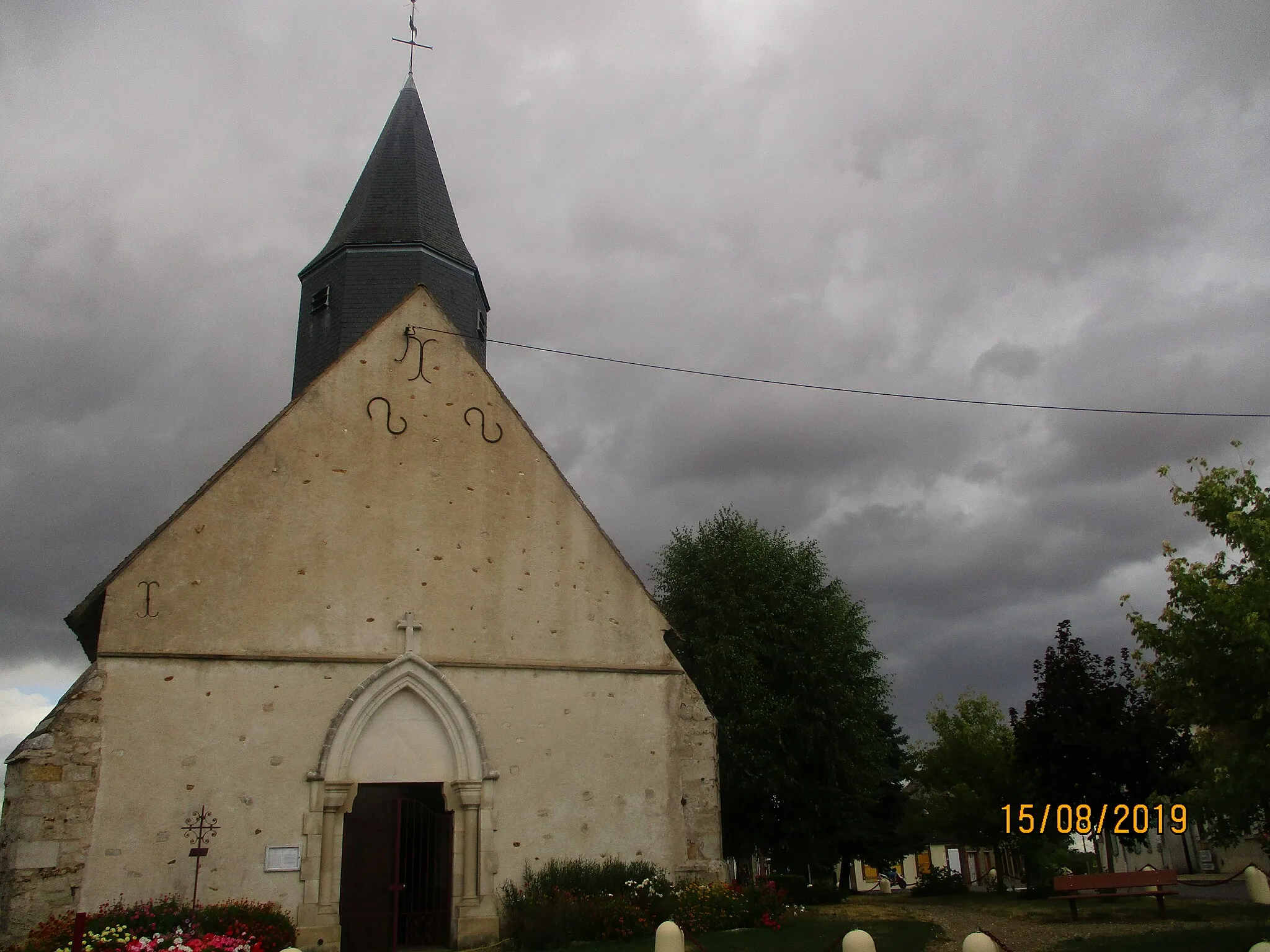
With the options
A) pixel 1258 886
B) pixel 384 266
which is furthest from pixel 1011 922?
pixel 384 266

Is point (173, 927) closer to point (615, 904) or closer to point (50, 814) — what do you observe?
→ point (50, 814)

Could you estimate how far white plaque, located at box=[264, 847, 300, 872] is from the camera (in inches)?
442

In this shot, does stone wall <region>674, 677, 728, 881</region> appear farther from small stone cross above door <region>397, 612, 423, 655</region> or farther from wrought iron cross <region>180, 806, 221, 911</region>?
wrought iron cross <region>180, 806, 221, 911</region>

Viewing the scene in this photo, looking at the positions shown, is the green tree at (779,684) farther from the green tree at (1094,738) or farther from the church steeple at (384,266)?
the church steeple at (384,266)

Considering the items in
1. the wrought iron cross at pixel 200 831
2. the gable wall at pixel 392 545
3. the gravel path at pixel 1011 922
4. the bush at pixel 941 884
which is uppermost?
the gable wall at pixel 392 545

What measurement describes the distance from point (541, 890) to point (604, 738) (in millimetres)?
2206

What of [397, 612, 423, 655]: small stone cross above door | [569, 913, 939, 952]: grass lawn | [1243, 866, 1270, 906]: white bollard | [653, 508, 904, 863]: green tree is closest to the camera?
[569, 913, 939, 952]: grass lawn

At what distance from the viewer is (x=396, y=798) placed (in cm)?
1228

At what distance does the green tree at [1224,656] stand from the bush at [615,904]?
5.86 m

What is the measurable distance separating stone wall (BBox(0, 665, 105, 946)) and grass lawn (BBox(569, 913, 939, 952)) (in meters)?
5.80

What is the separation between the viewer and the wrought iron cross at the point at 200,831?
1081 cm

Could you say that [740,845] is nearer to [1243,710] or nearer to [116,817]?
[1243,710]

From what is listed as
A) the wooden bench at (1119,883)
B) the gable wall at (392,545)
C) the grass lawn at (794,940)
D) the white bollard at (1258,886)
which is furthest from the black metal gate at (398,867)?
the white bollard at (1258,886)

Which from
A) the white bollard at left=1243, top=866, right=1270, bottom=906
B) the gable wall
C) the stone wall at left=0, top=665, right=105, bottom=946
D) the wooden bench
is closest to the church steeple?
the gable wall
